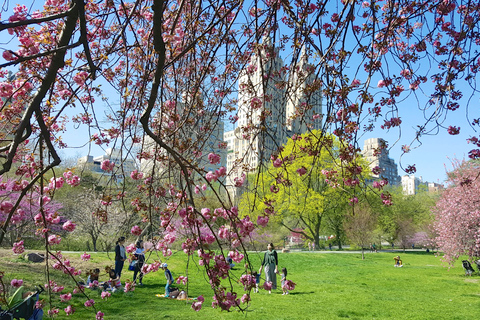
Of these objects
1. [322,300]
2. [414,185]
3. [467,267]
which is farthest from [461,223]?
[414,185]

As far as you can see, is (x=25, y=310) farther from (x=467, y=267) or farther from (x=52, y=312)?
(x=467, y=267)

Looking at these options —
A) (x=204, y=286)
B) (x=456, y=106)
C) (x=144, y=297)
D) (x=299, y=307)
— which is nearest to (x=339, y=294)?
(x=299, y=307)

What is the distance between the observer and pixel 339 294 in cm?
881

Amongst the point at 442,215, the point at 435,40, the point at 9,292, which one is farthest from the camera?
the point at 442,215

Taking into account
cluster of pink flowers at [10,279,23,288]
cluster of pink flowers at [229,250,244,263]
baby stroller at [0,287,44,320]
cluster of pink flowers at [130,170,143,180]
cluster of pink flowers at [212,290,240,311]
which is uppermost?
cluster of pink flowers at [130,170,143,180]

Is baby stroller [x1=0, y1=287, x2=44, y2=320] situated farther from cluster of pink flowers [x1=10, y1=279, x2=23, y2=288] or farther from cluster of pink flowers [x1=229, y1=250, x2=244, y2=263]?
cluster of pink flowers [x1=229, y1=250, x2=244, y2=263]

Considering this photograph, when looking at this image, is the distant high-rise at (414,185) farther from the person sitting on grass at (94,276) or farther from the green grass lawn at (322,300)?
the person sitting on grass at (94,276)

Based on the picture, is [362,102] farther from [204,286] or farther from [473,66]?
[204,286]

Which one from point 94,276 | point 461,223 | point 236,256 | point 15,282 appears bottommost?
point 15,282

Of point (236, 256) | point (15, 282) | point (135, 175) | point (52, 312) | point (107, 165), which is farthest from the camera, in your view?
point (15, 282)

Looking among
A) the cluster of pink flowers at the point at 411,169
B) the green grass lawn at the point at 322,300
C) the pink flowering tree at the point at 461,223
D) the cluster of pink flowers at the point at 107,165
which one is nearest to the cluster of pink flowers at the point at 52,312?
the cluster of pink flowers at the point at 107,165

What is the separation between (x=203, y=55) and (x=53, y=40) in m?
1.17

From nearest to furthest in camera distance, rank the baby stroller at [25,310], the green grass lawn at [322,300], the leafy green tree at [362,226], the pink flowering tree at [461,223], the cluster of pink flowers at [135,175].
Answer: the cluster of pink flowers at [135,175], the baby stroller at [25,310], the green grass lawn at [322,300], the pink flowering tree at [461,223], the leafy green tree at [362,226]

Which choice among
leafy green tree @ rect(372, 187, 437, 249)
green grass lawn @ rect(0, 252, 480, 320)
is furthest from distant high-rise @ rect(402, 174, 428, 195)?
green grass lawn @ rect(0, 252, 480, 320)
